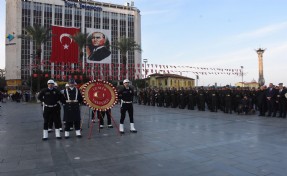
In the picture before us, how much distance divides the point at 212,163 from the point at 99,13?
8155 cm

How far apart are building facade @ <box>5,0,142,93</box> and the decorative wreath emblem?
47920 millimetres

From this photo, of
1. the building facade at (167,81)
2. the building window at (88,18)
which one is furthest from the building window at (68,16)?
the building facade at (167,81)

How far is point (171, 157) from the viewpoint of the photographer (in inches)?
232

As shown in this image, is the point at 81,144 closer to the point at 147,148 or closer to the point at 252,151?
the point at 147,148

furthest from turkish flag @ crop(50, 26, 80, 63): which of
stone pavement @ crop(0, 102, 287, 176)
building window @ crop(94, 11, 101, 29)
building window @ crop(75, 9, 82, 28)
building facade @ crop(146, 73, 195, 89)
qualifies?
building window @ crop(94, 11, 101, 29)

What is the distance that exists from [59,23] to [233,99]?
69416 mm

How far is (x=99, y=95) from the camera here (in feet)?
30.8

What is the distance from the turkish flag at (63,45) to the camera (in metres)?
38.5

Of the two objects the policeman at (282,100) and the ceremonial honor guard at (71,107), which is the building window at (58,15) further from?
the ceremonial honor guard at (71,107)

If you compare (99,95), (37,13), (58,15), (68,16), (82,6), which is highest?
(82,6)

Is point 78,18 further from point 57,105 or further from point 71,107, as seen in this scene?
point 71,107

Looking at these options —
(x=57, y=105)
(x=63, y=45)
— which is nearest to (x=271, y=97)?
(x=57, y=105)

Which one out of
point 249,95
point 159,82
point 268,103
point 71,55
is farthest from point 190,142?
point 159,82

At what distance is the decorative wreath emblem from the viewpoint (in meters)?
9.16
